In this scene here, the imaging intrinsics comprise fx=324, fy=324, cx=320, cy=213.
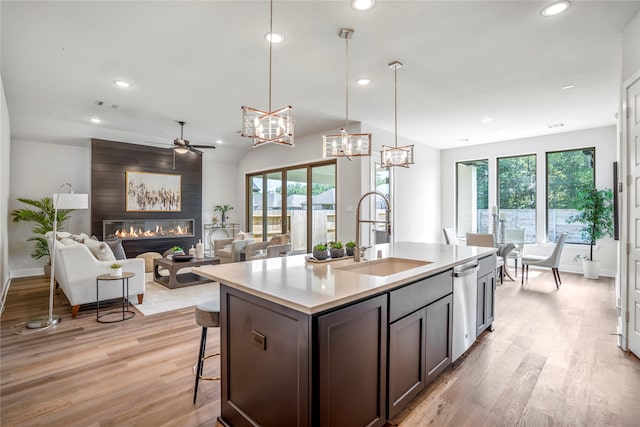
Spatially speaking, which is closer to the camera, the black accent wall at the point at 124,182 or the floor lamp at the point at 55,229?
the floor lamp at the point at 55,229

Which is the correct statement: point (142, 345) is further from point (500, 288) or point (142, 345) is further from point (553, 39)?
point (500, 288)

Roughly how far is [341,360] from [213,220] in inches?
305

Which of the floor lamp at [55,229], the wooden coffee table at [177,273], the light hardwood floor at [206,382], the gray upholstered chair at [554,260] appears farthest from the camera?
the gray upholstered chair at [554,260]

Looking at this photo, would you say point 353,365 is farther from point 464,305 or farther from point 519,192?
point 519,192

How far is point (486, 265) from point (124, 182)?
6.90 metres

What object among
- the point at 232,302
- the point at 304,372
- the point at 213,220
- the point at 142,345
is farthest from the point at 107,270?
the point at 213,220

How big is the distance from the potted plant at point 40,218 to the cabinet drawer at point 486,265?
674cm

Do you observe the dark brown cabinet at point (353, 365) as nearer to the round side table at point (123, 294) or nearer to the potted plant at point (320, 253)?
the potted plant at point (320, 253)

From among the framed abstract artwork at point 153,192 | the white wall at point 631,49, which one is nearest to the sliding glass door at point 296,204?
the framed abstract artwork at point 153,192

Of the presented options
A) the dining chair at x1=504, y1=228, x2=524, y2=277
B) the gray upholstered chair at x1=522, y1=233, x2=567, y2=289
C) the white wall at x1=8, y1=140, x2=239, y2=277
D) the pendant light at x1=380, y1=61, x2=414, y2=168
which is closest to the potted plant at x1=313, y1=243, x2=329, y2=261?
the pendant light at x1=380, y1=61, x2=414, y2=168

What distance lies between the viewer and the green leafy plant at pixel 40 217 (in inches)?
230

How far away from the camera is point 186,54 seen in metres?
3.30

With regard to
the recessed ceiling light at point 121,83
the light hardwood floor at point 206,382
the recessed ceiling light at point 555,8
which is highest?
the recessed ceiling light at point 121,83

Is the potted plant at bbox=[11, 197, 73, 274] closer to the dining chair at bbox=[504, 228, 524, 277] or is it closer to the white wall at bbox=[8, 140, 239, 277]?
the white wall at bbox=[8, 140, 239, 277]
